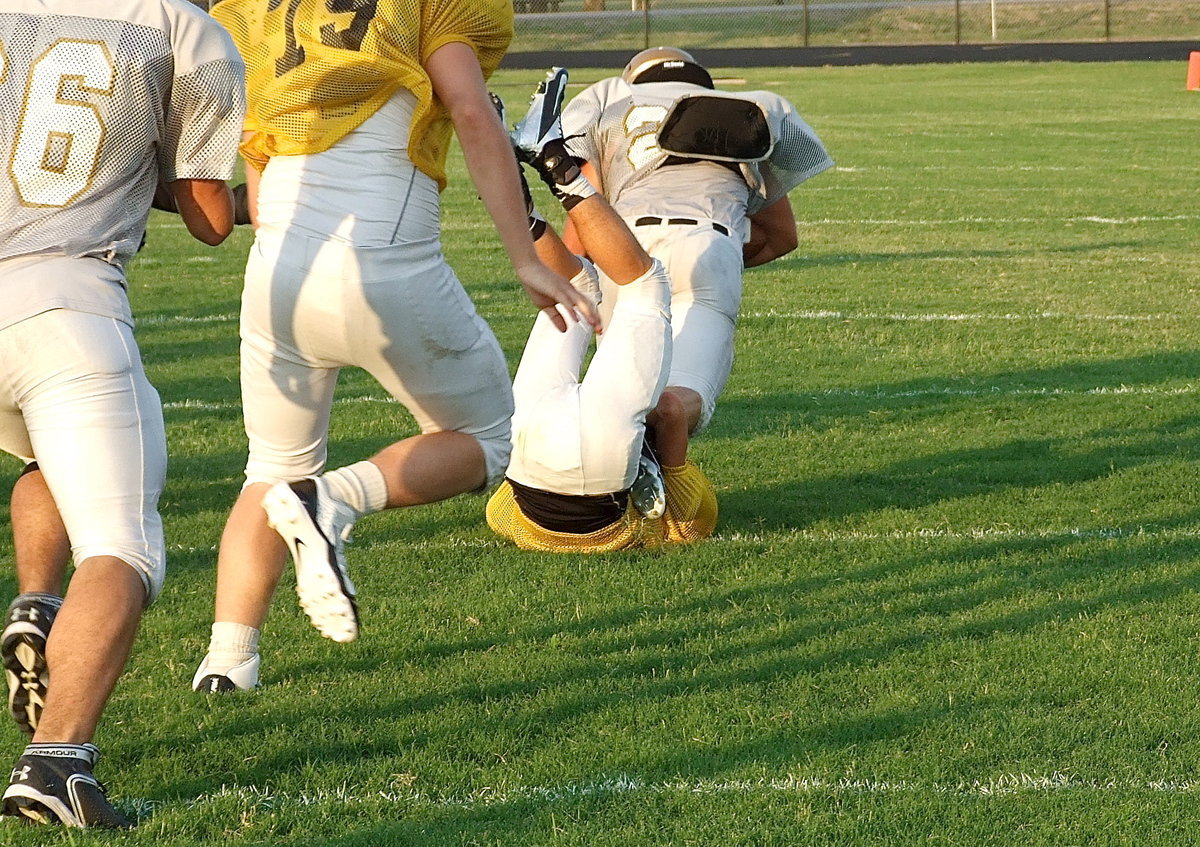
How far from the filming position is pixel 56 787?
331 cm

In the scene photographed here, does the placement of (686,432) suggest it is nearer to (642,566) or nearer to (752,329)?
(642,566)

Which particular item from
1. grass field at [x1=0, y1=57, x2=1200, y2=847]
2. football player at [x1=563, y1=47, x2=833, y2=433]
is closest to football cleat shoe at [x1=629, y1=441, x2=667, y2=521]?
grass field at [x1=0, y1=57, x2=1200, y2=847]

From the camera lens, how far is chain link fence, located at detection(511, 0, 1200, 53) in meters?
42.1

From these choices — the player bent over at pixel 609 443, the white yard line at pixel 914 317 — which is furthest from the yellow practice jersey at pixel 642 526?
the white yard line at pixel 914 317

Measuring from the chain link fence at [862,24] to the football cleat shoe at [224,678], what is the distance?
37.4m

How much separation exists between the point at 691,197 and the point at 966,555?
1.89 m

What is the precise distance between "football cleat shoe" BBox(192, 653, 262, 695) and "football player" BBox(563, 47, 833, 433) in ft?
7.01

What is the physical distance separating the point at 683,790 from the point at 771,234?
12.9 feet

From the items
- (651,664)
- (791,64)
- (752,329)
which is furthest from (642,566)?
(791,64)

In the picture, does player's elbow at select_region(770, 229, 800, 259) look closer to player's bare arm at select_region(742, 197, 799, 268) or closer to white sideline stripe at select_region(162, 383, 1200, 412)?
player's bare arm at select_region(742, 197, 799, 268)

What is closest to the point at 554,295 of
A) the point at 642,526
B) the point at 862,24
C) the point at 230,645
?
the point at 230,645

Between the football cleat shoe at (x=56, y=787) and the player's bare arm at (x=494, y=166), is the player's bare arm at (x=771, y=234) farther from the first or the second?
the football cleat shoe at (x=56, y=787)

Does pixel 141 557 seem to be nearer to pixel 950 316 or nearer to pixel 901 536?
pixel 901 536

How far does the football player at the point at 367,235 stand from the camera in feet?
12.1
